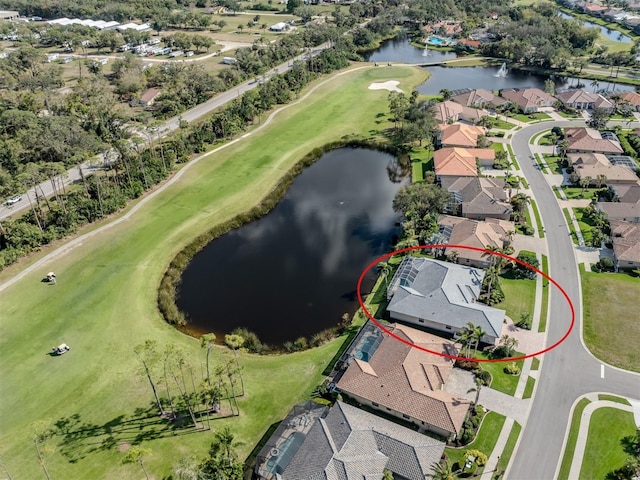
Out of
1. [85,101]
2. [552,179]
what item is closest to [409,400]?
[552,179]

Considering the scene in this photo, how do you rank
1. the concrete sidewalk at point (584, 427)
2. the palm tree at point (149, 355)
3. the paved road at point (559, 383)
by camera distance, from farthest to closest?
the paved road at point (559, 383), the palm tree at point (149, 355), the concrete sidewalk at point (584, 427)

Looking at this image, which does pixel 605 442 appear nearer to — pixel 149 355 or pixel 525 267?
pixel 525 267

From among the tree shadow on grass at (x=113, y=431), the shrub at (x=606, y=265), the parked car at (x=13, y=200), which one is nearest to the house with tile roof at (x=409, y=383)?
the tree shadow on grass at (x=113, y=431)

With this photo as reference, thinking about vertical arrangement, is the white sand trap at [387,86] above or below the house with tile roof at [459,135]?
above

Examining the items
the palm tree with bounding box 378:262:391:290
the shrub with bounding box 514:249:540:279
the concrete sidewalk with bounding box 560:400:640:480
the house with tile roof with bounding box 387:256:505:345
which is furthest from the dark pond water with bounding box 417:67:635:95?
the concrete sidewalk with bounding box 560:400:640:480

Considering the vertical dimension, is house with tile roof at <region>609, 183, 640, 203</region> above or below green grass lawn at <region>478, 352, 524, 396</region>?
above

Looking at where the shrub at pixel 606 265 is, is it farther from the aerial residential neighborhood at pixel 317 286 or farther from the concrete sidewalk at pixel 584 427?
the concrete sidewalk at pixel 584 427

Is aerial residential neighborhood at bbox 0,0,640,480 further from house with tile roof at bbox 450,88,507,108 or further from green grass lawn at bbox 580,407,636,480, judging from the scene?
house with tile roof at bbox 450,88,507,108
